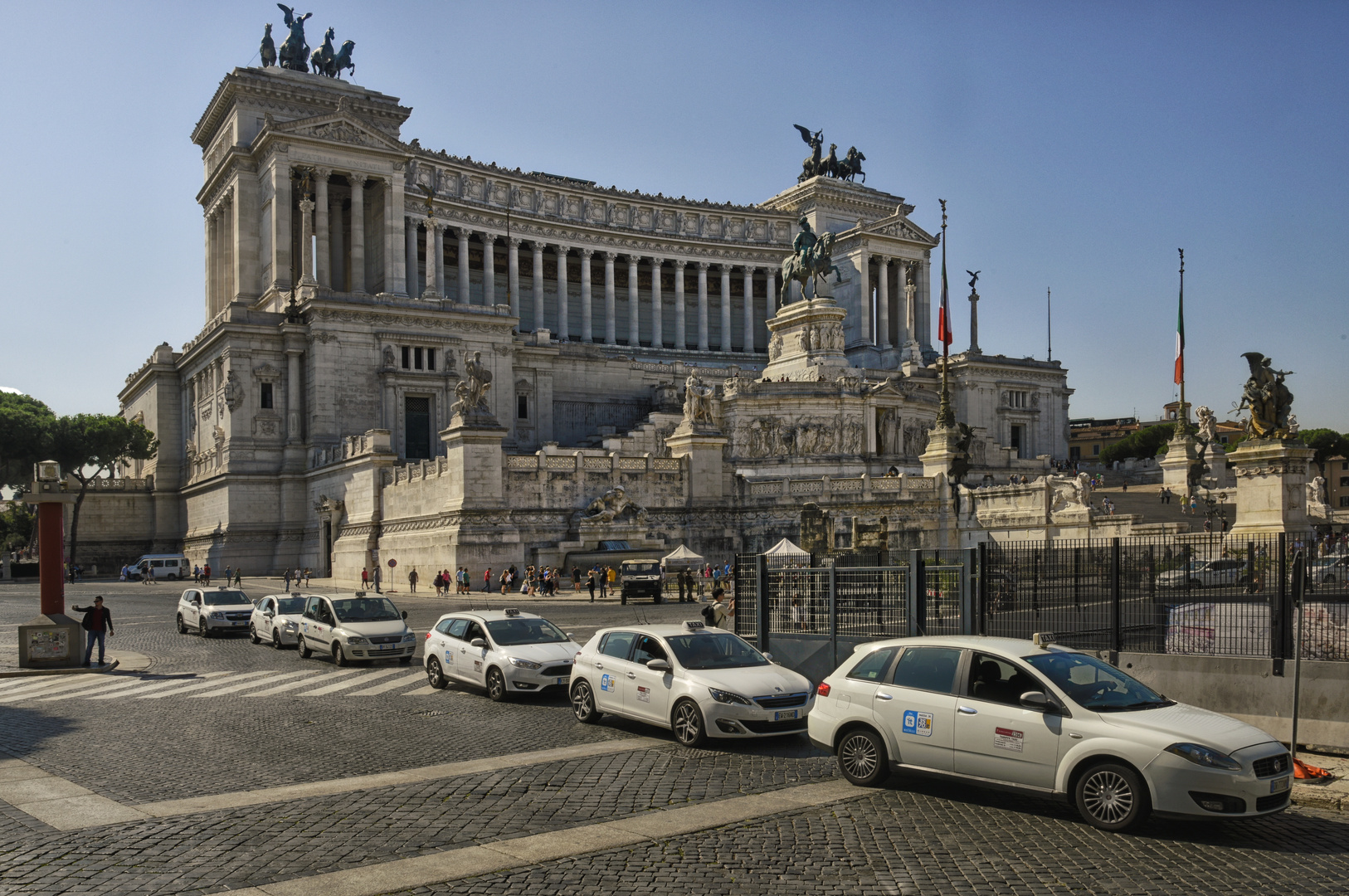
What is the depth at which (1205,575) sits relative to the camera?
56.8 ft

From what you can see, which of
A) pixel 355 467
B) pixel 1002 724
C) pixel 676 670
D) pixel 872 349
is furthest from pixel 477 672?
pixel 872 349

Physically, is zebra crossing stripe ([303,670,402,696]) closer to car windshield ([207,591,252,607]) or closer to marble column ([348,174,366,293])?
car windshield ([207,591,252,607])

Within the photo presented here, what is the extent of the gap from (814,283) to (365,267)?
3075 centimetres

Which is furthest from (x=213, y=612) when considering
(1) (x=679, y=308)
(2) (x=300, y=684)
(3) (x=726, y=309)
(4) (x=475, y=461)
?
(3) (x=726, y=309)

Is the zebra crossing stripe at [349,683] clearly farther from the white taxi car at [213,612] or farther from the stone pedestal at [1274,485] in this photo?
the stone pedestal at [1274,485]

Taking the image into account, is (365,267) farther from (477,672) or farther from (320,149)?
(477,672)

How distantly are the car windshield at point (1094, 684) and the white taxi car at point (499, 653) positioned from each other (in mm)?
8328

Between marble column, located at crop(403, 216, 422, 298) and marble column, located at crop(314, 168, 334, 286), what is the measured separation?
742 cm

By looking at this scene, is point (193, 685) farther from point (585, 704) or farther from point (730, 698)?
point (730, 698)

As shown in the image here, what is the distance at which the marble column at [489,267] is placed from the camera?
8831cm

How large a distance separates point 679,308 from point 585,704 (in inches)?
3324

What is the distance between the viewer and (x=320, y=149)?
72.6m

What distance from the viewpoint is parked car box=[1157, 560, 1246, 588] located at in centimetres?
1711

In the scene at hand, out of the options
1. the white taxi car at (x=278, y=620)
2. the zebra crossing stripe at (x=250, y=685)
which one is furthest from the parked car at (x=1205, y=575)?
the white taxi car at (x=278, y=620)
